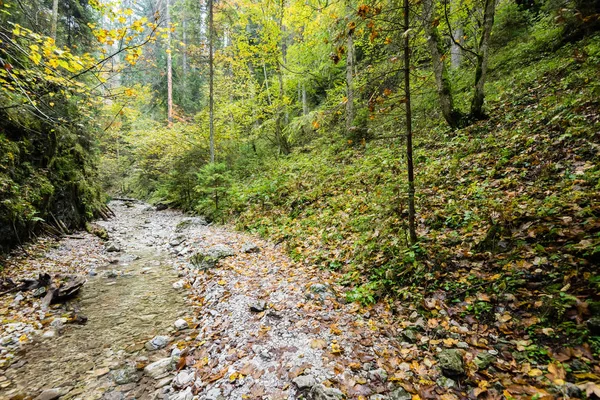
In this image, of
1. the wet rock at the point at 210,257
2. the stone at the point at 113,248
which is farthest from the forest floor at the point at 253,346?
the stone at the point at 113,248

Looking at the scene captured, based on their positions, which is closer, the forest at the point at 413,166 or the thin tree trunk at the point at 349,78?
the forest at the point at 413,166

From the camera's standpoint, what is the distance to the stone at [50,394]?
2.96 metres

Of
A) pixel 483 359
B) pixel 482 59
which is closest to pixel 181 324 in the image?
pixel 483 359

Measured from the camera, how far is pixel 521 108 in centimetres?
673

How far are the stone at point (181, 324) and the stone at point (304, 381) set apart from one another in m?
2.35

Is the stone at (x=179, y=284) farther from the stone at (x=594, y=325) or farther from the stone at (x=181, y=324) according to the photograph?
the stone at (x=594, y=325)

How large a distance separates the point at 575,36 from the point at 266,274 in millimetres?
11097

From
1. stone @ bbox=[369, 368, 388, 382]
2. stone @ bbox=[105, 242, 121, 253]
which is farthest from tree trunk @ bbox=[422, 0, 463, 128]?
stone @ bbox=[105, 242, 121, 253]

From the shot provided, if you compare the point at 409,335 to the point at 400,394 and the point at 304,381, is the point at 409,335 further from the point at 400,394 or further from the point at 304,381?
the point at 304,381

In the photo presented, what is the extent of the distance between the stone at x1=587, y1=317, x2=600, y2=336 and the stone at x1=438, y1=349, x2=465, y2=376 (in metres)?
1.17

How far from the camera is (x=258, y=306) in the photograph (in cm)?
419

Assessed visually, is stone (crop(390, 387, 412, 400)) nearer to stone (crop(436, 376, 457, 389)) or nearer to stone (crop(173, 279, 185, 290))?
stone (crop(436, 376, 457, 389))

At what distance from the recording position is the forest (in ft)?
10.3

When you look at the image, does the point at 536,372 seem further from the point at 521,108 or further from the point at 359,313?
the point at 521,108
